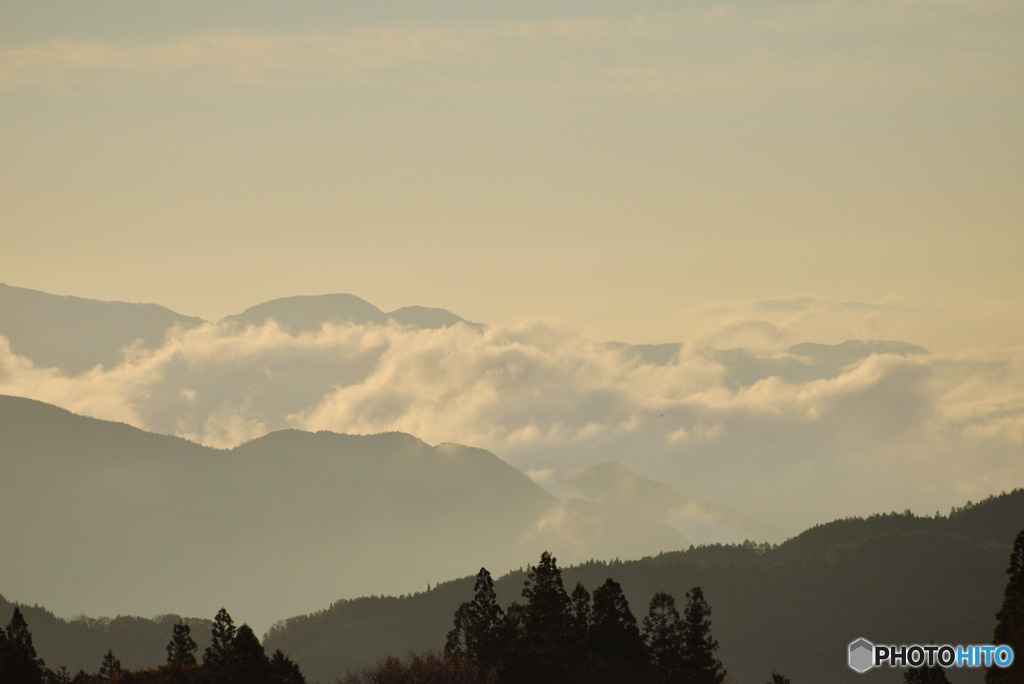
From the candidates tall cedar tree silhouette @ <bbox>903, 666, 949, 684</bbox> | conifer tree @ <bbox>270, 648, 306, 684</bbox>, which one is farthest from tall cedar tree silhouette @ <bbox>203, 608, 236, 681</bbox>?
tall cedar tree silhouette @ <bbox>903, 666, 949, 684</bbox>

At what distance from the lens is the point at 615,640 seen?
134 m

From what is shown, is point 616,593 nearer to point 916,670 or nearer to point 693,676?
point 693,676

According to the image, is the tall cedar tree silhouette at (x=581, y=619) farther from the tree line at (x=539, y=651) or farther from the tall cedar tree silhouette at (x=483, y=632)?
the tall cedar tree silhouette at (x=483, y=632)

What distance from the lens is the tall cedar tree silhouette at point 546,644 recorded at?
116562mm

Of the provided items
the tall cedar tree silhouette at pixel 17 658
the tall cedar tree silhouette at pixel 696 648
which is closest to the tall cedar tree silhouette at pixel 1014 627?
the tall cedar tree silhouette at pixel 696 648

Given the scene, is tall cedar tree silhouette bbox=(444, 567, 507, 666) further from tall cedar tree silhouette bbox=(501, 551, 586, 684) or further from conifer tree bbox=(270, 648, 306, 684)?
conifer tree bbox=(270, 648, 306, 684)

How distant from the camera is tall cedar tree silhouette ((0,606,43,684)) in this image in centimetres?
11675

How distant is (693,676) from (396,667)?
34623 millimetres

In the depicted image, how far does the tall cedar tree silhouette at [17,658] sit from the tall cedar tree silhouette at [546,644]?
43.0 metres

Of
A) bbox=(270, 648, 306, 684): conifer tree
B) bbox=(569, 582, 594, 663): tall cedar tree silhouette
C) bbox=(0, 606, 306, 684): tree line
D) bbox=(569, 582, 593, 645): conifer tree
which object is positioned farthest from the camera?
bbox=(569, 582, 593, 645): conifer tree

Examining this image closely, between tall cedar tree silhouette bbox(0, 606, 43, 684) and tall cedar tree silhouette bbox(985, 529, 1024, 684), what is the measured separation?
82.4 metres

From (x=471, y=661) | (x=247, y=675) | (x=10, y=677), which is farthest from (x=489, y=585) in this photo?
(x=10, y=677)

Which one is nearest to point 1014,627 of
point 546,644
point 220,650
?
point 546,644

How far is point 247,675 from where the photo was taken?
104000 millimetres
